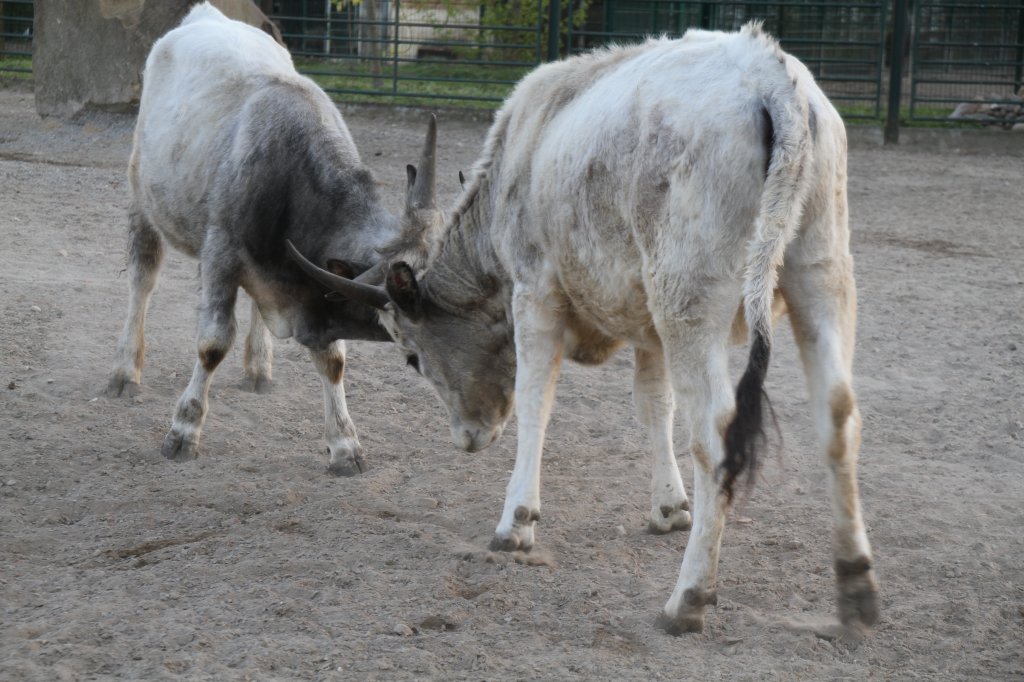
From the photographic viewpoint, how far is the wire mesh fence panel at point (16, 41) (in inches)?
702

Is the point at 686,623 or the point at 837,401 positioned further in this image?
the point at 686,623

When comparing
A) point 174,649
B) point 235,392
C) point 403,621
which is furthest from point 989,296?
point 174,649

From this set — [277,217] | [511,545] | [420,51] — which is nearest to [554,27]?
[420,51]

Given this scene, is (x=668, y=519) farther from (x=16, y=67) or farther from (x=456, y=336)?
(x=16, y=67)

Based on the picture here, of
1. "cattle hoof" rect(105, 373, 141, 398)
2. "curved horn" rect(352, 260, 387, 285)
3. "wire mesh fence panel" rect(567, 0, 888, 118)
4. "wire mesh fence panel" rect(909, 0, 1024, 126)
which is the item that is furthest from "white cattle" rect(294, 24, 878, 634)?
"wire mesh fence panel" rect(909, 0, 1024, 126)

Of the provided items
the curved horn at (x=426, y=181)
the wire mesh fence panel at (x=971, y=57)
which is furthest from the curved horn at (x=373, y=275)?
the wire mesh fence panel at (x=971, y=57)

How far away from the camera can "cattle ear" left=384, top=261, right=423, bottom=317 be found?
504 cm

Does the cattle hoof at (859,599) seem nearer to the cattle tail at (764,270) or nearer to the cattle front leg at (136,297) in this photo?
the cattle tail at (764,270)

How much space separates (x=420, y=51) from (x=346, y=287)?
57.8ft

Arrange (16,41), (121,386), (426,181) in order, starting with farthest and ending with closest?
1. (16,41)
2. (121,386)
3. (426,181)

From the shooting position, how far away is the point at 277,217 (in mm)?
5715

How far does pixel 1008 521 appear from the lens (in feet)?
16.4

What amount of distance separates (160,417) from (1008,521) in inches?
158

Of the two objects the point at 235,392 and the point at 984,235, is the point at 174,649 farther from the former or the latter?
the point at 984,235
